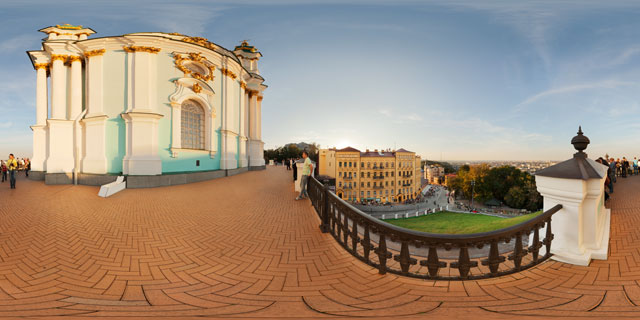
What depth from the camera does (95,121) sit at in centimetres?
1264

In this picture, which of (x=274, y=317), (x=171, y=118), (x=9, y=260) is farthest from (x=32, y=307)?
(x=171, y=118)

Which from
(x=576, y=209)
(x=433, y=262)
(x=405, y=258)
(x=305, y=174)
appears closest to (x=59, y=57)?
(x=305, y=174)

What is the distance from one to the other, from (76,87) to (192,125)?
6.49m

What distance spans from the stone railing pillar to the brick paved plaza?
172mm

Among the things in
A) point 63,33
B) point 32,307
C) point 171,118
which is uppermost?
point 63,33

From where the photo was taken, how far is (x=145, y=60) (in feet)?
41.0

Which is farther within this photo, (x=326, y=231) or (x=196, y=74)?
(x=196, y=74)

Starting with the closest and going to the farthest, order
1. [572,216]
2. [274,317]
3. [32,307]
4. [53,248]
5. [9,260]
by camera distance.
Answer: [274,317] → [32,307] → [572,216] → [9,260] → [53,248]

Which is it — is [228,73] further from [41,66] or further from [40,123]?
[40,123]

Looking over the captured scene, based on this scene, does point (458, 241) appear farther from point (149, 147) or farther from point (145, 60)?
point (145, 60)

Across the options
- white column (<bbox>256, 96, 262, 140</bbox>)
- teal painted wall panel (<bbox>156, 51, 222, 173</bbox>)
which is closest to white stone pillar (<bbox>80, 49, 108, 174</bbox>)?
teal painted wall panel (<bbox>156, 51, 222, 173</bbox>)

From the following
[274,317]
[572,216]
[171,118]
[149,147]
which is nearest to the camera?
[274,317]

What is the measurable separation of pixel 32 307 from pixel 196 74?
46.7 feet

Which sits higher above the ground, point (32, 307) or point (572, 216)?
point (572, 216)
